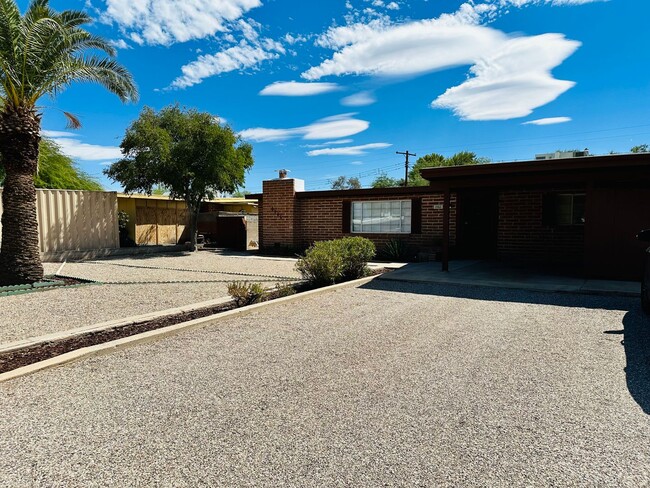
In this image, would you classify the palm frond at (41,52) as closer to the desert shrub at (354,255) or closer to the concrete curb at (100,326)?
the concrete curb at (100,326)

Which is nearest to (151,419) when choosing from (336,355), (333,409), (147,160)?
(333,409)

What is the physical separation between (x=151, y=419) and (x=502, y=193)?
1277cm

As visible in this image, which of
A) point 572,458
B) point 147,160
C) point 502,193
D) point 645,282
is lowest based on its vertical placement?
point 572,458

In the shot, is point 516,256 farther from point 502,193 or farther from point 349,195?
point 349,195

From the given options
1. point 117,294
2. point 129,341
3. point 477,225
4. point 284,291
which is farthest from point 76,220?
point 477,225

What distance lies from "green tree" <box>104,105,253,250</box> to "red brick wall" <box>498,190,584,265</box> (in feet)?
33.0

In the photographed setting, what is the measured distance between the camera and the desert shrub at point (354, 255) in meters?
9.50

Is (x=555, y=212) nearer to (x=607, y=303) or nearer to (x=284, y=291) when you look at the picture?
(x=607, y=303)

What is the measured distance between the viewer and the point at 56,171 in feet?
78.6

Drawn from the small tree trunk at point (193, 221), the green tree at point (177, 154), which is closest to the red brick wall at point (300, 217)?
the green tree at point (177, 154)

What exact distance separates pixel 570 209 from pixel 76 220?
1604cm

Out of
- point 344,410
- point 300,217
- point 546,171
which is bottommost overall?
point 344,410

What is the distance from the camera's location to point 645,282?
20.8 feet

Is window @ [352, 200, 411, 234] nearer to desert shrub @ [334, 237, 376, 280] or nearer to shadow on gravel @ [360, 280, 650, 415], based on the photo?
desert shrub @ [334, 237, 376, 280]
